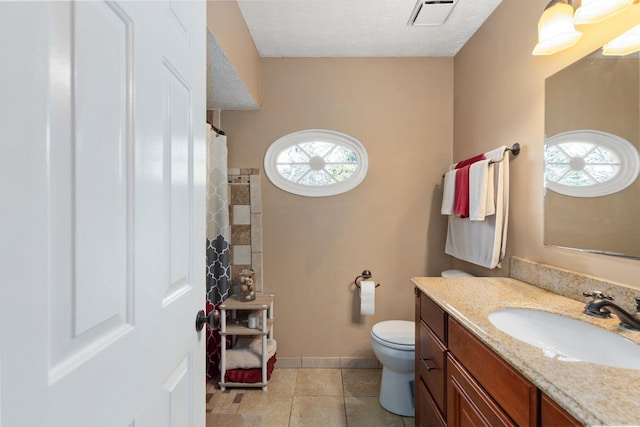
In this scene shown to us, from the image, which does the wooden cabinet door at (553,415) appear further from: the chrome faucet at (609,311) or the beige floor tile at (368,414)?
the beige floor tile at (368,414)

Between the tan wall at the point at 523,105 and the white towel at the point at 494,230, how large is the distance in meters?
0.05

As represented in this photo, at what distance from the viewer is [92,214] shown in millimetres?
465

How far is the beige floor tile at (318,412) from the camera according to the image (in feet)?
5.96

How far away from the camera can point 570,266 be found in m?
1.31

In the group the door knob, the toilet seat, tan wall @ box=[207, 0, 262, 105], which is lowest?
the toilet seat

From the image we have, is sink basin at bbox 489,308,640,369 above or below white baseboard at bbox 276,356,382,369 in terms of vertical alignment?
above

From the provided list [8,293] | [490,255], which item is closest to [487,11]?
[490,255]

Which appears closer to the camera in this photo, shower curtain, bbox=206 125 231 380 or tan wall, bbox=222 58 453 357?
shower curtain, bbox=206 125 231 380

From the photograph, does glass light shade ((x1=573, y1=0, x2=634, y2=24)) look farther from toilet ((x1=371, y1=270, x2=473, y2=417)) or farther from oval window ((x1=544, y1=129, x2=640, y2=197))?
toilet ((x1=371, y1=270, x2=473, y2=417))

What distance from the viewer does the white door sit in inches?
13.6

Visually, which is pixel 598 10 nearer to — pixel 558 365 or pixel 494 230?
pixel 494 230

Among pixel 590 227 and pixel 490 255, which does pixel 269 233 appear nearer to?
pixel 490 255

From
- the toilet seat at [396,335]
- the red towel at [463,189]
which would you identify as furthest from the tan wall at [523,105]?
the toilet seat at [396,335]

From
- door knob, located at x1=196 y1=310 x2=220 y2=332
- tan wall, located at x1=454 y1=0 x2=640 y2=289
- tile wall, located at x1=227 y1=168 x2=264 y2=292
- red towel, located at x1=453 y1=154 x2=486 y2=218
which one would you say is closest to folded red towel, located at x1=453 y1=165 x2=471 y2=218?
red towel, located at x1=453 y1=154 x2=486 y2=218
